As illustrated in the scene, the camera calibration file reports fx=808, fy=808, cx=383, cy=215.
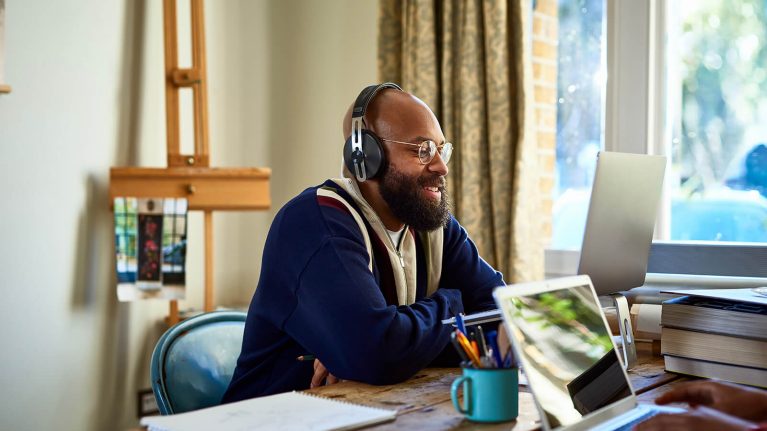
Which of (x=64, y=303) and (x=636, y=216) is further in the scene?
(x=64, y=303)

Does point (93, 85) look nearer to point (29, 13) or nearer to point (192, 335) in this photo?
point (29, 13)

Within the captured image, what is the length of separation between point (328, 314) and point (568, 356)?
1.60 feet

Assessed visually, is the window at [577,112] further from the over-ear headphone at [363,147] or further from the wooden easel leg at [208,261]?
the over-ear headphone at [363,147]

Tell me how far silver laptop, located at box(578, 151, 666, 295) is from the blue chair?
0.76 meters

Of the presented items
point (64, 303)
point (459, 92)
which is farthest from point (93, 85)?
point (459, 92)

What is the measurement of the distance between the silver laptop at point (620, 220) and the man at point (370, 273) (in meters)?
0.28

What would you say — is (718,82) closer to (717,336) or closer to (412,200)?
(412,200)

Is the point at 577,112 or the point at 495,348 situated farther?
the point at 577,112

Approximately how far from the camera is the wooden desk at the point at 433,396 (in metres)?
1.04

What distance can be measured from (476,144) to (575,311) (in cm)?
195

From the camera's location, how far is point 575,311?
1.11m

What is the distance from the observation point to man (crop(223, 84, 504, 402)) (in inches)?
54.5

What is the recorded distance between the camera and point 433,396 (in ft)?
4.02

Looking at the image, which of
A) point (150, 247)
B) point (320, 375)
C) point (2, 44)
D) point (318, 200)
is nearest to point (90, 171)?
point (150, 247)
